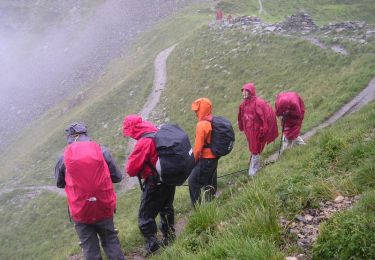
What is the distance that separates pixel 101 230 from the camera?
681cm

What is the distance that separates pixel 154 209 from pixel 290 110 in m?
5.10

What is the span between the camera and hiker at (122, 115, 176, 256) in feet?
21.9

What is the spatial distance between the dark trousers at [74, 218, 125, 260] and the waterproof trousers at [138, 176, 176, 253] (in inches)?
24.0

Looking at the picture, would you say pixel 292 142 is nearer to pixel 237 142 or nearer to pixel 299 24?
pixel 237 142

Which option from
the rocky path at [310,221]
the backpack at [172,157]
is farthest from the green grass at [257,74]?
the rocky path at [310,221]

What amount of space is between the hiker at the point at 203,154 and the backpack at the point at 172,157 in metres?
1.36

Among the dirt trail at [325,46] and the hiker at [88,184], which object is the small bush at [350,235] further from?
the dirt trail at [325,46]

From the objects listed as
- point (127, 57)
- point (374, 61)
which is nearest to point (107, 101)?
point (127, 57)

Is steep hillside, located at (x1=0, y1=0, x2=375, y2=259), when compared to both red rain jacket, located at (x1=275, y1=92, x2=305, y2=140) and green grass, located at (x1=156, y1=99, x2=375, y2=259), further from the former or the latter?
red rain jacket, located at (x1=275, y1=92, x2=305, y2=140)

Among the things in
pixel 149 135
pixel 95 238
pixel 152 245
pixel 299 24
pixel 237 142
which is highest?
pixel 149 135

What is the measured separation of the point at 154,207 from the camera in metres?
7.27

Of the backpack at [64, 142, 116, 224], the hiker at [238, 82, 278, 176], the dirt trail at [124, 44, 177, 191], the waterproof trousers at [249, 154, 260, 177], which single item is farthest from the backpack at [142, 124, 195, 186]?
the dirt trail at [124, 44, 177, 191]

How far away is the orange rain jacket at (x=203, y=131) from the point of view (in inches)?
316

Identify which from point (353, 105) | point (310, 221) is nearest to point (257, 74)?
point (353, 105)
